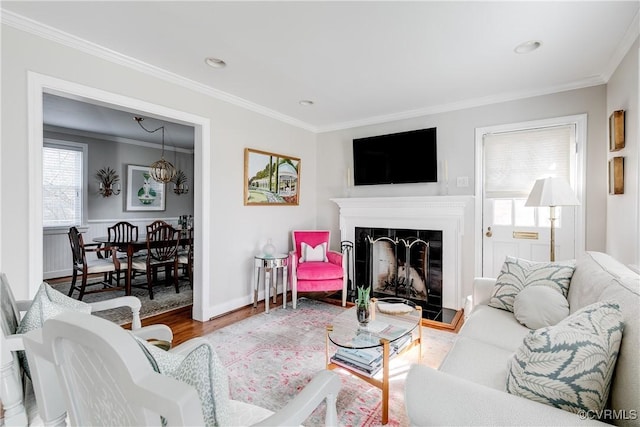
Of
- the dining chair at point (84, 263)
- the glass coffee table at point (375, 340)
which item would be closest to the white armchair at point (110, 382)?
the glass coffee table at point (375, 340)

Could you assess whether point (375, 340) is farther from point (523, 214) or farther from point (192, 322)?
point (523, 214)

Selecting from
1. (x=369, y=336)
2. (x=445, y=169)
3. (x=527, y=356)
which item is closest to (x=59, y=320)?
(x=527, y=356)

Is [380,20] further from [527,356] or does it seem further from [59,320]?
[59,320]

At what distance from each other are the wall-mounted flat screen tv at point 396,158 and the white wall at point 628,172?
162cm

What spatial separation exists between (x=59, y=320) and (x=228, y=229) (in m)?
2.84

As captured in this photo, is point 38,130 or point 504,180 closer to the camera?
point 38,130

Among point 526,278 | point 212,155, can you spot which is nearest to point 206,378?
point 526,278

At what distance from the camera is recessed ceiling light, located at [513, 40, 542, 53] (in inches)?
89.2

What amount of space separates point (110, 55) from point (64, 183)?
146 inches

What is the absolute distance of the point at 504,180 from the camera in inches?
133

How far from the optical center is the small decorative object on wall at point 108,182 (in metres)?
5.44

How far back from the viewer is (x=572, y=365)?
3.03 ft

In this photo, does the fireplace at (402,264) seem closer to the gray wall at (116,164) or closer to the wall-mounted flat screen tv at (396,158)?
the wall-mounted flat screen tv at (396,158)

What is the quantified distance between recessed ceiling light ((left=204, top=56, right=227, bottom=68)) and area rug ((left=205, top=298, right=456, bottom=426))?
2.40 meters
